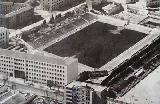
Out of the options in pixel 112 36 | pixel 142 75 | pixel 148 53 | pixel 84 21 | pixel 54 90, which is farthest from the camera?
pixel 84 21

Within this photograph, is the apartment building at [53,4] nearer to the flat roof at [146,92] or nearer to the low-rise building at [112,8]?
the low-rise building at [112,8]

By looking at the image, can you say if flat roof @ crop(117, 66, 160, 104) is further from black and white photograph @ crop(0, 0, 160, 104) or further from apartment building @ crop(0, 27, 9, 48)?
apartment building @ crop(0, 27, 9, 48)

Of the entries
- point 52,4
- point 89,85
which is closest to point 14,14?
point 52,4

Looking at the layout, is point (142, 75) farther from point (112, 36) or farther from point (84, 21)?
point (84, 21)

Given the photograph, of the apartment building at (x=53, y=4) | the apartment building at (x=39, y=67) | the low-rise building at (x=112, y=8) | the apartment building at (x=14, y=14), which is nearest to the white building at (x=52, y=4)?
the apartment building at (x=53, y=4)

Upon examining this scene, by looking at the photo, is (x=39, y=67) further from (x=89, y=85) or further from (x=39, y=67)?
(x=89, y=85)

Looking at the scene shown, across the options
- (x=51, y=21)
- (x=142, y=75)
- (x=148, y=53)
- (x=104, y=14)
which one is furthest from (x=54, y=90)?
(x=104, y=14)

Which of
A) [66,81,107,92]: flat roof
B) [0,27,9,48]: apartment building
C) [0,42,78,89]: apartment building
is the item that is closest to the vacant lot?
[0,27,9,48]: apartment building

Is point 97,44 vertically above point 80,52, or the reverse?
point 97,44
